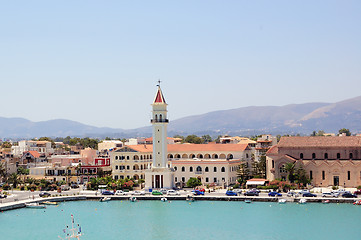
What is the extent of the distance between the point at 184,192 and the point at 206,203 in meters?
7.48

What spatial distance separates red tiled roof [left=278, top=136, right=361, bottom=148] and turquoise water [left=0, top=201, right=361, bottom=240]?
43.3ft

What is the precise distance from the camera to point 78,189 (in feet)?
272

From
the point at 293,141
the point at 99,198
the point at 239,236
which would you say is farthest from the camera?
the point at 293,141

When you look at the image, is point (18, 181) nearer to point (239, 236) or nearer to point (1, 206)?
point (1, 206)

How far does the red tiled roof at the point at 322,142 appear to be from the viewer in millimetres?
76562

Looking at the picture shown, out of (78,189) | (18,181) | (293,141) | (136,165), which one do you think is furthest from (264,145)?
(18,181)

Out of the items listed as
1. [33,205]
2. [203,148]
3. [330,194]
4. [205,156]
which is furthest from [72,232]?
[203,148]

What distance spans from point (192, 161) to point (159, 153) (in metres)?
4.89

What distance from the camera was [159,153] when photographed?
80188 mm

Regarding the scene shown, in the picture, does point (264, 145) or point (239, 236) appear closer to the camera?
point (239, 236)

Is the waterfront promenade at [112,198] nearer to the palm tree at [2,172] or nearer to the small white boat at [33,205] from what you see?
the small white boat at [33,205]

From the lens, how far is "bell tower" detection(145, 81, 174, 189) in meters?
79.5

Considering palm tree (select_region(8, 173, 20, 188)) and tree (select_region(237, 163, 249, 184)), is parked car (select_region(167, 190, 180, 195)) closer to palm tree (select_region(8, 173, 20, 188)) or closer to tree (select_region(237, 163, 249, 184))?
tree (select_region(237, 163, 249, 184))

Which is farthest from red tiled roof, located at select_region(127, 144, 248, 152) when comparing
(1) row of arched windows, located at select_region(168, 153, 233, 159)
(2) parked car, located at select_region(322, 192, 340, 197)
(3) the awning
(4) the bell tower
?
(2) parked car, located at select_region(322, 192, 340, 197)
